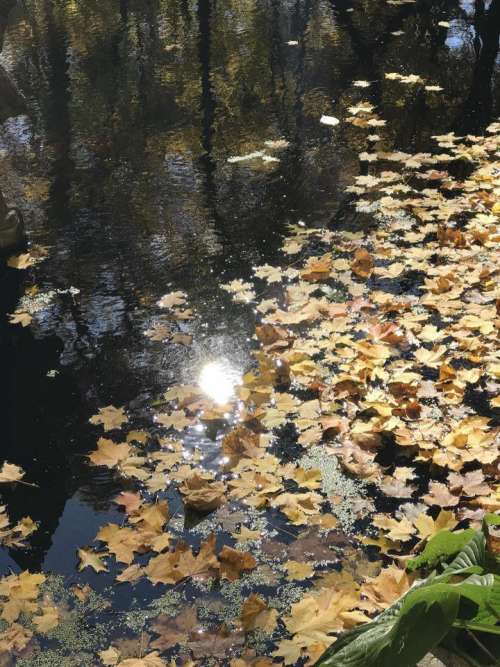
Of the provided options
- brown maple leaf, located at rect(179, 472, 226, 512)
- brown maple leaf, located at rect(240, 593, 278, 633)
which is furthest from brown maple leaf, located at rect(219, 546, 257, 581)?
brown maple leaf, located at rect(179, 472, 226, 512)

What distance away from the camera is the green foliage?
5.42ft

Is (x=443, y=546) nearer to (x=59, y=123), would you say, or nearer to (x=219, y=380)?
(x=219, y=380)

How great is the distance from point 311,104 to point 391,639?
7.88m

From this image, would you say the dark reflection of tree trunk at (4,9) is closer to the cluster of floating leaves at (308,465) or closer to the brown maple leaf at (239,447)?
the cluster of floating leaves at (308,465)

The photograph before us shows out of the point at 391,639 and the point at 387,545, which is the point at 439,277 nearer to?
the point at 387,545

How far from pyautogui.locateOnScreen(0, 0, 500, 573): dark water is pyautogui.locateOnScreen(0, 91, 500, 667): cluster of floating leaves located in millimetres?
210

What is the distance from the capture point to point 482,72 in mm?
9008

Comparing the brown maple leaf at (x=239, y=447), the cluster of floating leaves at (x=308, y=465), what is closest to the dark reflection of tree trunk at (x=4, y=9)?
the cluster of floating leaves at (x=308, y=465)

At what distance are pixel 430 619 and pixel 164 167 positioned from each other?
6142 millimetres

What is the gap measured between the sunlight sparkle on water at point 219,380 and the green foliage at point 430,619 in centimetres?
204

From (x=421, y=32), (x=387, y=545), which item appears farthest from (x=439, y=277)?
(x=421, y=32)

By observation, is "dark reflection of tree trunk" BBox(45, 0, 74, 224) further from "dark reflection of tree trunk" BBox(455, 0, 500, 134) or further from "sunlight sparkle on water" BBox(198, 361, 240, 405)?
"dark reflection of tree trunk" BBox(455, 0, 500, 134)

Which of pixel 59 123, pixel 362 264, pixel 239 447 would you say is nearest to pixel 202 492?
pixel 239 447

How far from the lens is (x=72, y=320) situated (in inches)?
191
